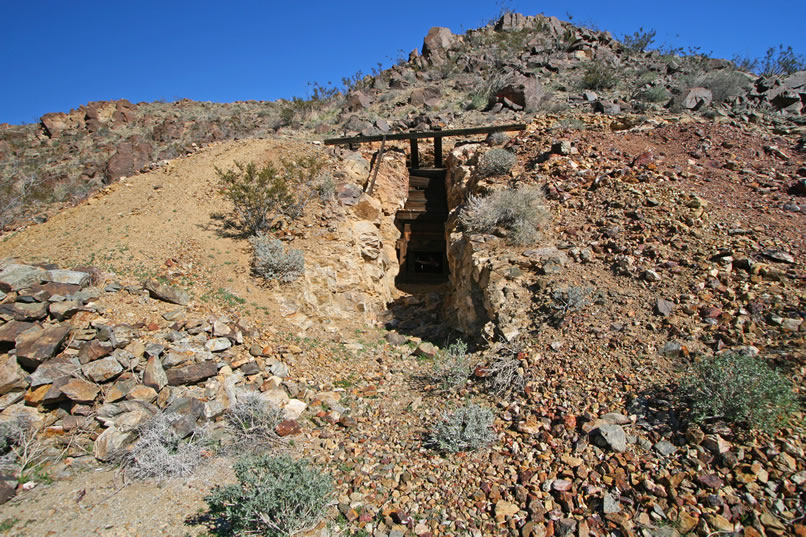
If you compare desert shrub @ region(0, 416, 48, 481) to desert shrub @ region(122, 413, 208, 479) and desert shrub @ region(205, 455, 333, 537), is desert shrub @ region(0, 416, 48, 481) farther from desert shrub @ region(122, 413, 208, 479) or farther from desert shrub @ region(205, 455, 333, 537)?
desert shrub @ region(205, 455, 333, 537)

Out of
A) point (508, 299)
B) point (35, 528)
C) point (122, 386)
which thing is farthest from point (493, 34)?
point (35, 528)

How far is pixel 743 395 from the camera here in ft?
10.0

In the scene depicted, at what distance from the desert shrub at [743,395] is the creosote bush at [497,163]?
5748 millimetres

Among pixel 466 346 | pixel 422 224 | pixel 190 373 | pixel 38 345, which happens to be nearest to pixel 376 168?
pixel 422 224

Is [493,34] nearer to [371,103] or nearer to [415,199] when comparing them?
[371,103]

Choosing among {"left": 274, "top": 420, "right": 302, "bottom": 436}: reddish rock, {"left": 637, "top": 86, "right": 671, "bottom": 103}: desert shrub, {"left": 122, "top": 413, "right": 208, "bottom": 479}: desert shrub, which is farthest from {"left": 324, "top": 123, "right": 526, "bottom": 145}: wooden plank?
{"left": 122, "top": 413, "right": 208, "bottom": 479}: desert shrub

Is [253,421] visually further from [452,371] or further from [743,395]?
[743,395]

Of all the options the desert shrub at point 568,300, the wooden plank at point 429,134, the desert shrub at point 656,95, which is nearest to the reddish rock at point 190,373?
the desert shrub at point 568,300

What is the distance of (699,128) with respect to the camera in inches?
328

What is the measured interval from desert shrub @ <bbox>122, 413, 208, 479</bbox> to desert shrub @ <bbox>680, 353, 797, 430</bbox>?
14.4ft

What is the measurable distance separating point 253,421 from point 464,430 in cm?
218

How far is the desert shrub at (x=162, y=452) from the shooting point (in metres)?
3.49

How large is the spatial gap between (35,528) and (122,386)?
1404 millimetres

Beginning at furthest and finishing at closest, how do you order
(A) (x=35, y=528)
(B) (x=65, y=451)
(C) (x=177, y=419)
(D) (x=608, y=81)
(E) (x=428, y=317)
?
1. (D) (x=608, y=81)
2. (E) (x=428, y=317)
3. (C) (x=177, y=419)
4. (B) (x=65, y=451)
5. (A) (x=35, y=528)
